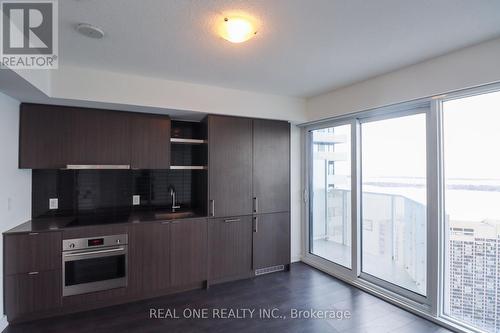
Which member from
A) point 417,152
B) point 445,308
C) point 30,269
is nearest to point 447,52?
point 417,152

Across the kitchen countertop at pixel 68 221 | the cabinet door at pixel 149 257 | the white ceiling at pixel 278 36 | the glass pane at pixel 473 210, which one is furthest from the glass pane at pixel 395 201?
the cabinet door at pixel 149 257

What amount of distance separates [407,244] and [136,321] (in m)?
3.19

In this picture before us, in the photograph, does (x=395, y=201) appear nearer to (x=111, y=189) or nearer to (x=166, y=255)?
(x=166, y=255)

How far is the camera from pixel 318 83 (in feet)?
10.9

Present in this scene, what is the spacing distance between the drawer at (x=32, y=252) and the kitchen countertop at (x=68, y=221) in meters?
0.06

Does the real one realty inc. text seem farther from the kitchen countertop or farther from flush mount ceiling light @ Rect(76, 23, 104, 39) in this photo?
flush mount ceiling light @ Rect(76, 23, 104, 39)

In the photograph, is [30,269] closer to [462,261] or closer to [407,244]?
[407,244]

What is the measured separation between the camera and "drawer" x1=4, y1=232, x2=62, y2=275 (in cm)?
248

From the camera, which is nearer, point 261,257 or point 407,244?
point 407,244

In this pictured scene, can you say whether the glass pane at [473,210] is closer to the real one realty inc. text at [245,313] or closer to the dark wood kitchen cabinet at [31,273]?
the real one realty inc. text at [245,313]

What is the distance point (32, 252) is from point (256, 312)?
7.96ft

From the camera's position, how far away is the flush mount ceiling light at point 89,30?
1.90 m

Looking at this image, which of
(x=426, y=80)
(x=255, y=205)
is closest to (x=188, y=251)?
(x=255, y=205)

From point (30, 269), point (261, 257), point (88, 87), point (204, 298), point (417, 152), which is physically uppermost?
point (88, 87)
